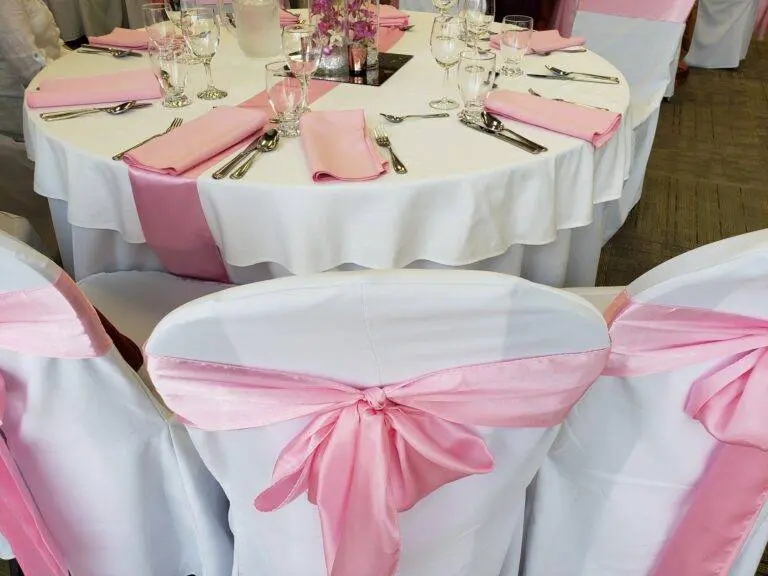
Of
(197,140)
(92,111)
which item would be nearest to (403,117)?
(197,140)

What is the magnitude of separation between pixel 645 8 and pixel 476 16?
1.03 metres

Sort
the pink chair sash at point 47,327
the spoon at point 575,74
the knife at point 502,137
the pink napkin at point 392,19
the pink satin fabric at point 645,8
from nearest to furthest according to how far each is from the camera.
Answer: the pink chair sash at point 47,327
the knife at point 502,137
the spoon at point 575,74
the pink napkin at point 392,19
the pink satin fabric at point 645,8

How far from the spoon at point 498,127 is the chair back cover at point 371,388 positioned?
2.18ft

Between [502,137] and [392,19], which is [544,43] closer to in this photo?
[392,19]

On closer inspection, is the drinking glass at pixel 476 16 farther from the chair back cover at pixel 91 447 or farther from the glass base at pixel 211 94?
the chair back cover at pixel 91 447

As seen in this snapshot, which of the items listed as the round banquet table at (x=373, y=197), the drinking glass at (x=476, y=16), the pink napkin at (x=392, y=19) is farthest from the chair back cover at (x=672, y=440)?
the pink napkin at (x=392, y=19)

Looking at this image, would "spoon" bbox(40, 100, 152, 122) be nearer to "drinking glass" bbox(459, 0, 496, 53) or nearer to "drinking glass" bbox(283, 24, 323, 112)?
"drinking glass" bbox(283, 24, 323, 112)

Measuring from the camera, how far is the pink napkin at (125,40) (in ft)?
6.38

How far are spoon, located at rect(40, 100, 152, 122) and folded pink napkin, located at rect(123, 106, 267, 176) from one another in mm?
192

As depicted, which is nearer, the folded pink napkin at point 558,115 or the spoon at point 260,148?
the spoon at point 260,148

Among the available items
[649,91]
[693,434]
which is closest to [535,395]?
[693,434]

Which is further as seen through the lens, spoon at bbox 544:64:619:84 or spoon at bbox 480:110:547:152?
spoon at bbox 544:64:619:84

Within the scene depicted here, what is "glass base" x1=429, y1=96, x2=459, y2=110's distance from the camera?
1.57m

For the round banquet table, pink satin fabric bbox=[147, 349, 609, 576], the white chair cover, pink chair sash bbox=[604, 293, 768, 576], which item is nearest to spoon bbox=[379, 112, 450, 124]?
the round banquet table
